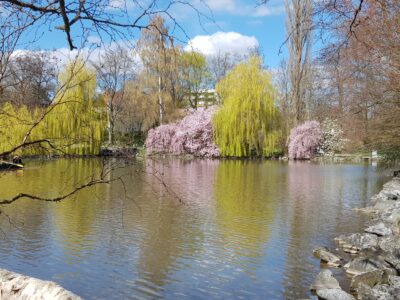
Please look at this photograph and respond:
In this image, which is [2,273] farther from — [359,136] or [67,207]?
[359,136]

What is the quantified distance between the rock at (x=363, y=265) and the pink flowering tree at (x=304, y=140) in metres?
25.9

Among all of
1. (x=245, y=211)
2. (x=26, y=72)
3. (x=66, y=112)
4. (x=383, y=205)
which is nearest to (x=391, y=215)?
(x=383, y=205)

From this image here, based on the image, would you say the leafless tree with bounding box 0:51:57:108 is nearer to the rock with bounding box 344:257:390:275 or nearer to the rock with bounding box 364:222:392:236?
the rock with bounding box 344:257:390:275

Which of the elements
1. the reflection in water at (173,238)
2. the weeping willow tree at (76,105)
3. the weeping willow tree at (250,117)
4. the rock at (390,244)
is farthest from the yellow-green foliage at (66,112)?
the weeping willow tree at (250,117)

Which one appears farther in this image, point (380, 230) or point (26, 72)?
point (380, 230)

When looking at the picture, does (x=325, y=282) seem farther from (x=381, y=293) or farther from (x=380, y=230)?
(x=380, y=230)

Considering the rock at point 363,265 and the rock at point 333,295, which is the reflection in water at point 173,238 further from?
the rock at point 363,265

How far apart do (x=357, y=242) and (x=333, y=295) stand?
2963mm

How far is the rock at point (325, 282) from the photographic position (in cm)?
608

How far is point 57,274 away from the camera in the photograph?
6.57m

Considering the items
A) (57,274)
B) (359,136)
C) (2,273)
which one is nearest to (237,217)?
(57,274)

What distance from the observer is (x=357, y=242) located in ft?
27.3

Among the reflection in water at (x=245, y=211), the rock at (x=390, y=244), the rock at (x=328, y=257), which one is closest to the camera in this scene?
the rock at (x=328, y=257)

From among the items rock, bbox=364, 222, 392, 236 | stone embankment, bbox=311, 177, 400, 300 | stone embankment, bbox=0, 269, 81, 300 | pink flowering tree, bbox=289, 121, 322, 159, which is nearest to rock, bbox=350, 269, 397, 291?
stone embankment, bbox=311, 177, 400, 300
